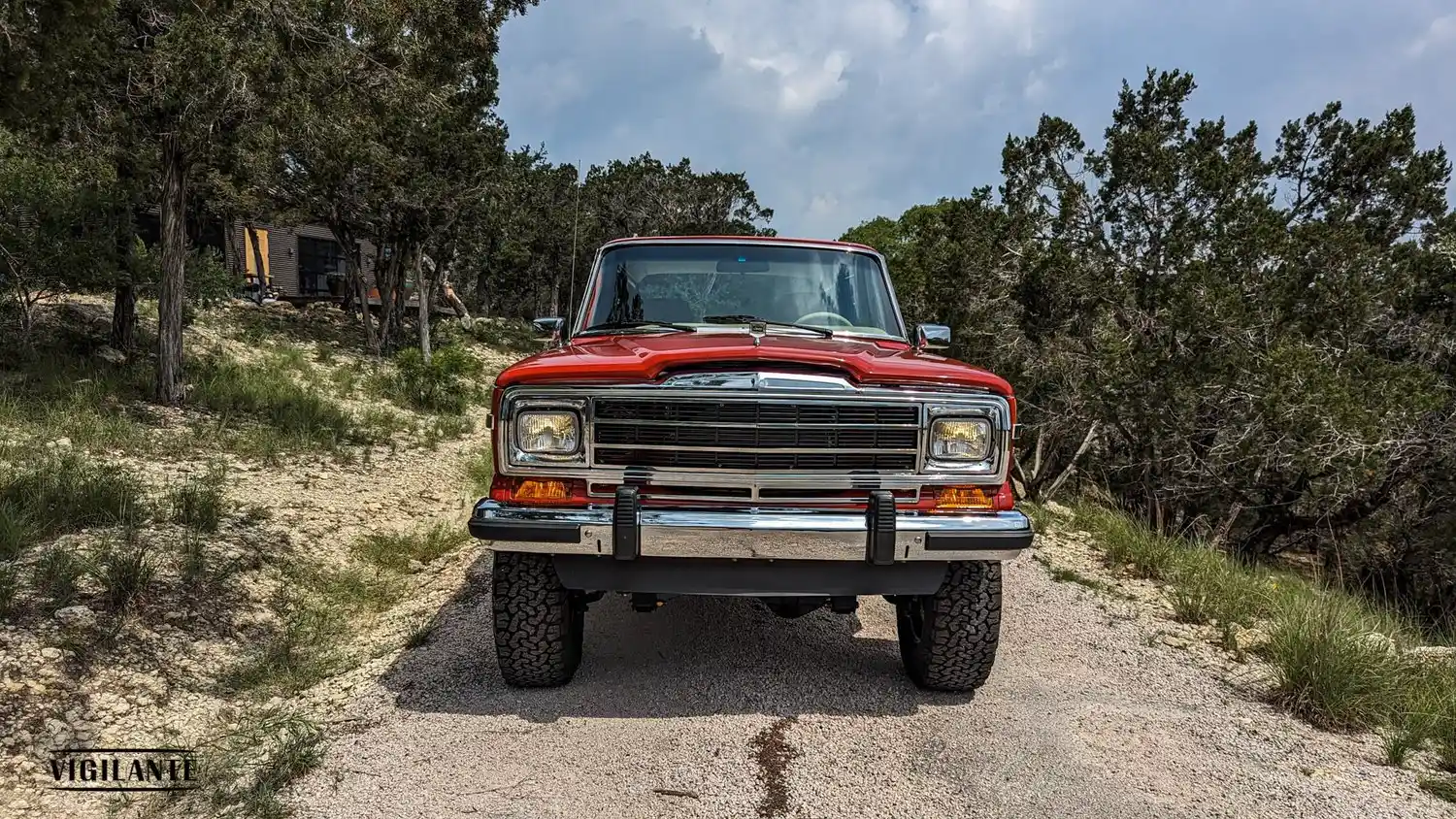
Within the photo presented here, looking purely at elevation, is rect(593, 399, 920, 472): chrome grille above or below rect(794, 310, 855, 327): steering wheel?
below

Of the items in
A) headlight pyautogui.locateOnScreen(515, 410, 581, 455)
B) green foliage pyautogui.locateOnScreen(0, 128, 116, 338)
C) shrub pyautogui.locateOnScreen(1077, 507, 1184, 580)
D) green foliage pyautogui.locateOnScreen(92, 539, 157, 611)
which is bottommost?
shrub pyautogui.locateOnScreen(1077, 507, 1184, 580)

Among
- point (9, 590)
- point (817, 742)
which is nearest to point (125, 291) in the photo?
point (9, 590)

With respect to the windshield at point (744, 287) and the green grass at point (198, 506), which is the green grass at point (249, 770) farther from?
the green grass at point (198, 506)

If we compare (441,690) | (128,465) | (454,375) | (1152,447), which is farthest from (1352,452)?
(454,375)

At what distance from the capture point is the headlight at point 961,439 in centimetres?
316

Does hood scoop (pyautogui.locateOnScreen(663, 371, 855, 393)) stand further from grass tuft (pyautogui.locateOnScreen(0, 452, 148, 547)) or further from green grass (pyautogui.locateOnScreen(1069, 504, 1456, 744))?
grass tuft (pyautogui.locateOnScreen(0, 452, 148, 547))

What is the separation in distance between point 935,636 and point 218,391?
10.2m

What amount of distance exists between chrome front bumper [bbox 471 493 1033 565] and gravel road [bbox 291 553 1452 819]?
0.72 m

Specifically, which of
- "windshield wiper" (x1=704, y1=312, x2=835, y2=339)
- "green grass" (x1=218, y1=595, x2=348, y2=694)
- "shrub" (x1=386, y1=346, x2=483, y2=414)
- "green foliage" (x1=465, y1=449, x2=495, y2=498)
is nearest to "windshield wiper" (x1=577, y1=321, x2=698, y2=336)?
"windshield wiper" (x1=704, y1=312, x2=835, y2=339)

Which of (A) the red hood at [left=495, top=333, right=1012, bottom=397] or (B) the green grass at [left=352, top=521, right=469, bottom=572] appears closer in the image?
(A) the red hood at [left=495, top=333, right=1012, bottom=397]

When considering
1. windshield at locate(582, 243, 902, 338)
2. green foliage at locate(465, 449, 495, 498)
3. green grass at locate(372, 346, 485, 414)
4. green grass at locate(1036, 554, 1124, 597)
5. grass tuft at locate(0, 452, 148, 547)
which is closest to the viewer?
windshield at locate(582, 243, 902, 338)

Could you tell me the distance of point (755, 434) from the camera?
3092 millimetres

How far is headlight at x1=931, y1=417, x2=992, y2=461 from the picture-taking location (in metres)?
3.16

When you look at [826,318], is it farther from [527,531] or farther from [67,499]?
[67,499]
